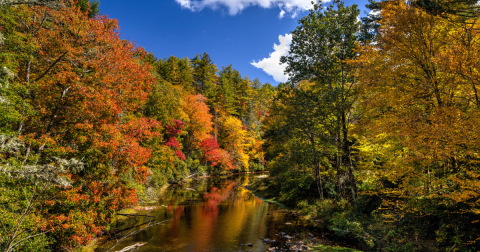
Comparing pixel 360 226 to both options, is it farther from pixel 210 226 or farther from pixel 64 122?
pixel 64 122

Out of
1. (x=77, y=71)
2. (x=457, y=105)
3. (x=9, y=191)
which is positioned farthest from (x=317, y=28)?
(x=9, y=191)

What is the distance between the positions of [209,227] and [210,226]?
8.5 inches

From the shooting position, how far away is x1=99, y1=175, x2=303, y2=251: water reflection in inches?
407

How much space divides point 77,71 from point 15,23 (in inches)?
101

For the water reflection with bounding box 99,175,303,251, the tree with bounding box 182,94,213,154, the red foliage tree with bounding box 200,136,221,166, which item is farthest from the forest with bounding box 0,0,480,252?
the red foliage tree with bounding box 200,136,221,166

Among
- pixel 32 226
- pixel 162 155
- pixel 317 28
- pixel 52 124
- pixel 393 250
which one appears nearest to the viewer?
pixel 32 226

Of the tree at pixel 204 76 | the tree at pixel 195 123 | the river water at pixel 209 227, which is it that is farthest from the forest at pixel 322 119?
the tree at pixel 204 76

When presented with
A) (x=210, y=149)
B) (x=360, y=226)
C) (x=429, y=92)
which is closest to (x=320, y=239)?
(x=360, y=226)

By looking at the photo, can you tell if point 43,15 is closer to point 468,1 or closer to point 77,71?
point 77,71

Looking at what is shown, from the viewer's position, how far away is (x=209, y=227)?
42.3 feet

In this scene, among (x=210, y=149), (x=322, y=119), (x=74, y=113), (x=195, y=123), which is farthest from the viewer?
(x=210, y=149)

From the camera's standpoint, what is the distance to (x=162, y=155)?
734 inches

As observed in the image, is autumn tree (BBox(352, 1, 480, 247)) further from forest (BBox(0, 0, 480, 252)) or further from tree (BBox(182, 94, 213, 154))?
tree (BBox(182, 94, 213, 154))

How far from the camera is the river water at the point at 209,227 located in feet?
33.8
